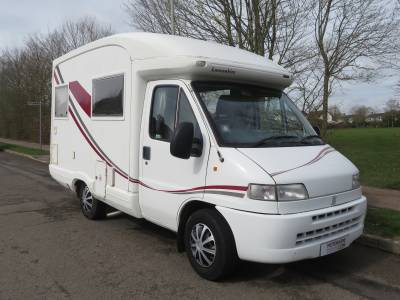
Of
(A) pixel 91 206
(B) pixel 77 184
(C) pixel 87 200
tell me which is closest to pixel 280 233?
(A) pixel 91 206

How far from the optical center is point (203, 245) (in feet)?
15.7

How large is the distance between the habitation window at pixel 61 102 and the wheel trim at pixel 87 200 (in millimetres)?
1462

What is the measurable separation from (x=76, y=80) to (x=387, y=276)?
551 cm

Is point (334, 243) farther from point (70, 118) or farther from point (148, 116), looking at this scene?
point (70, 118)

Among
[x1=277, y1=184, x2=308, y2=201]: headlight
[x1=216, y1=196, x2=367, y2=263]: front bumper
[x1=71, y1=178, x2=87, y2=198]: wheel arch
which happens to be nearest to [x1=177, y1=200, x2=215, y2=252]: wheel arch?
[x1=216, y1=196, x2=367, y2=263]: front bumper

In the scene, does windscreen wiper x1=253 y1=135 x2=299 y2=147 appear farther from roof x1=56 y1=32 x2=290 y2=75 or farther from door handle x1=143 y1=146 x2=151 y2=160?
door handle x1=143 y1=146 x2=151 y2=160

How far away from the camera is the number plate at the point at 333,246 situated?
4.54m

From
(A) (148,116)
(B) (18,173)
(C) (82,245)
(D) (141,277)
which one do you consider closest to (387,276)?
(D) (141,277)

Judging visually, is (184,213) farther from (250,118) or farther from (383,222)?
(383,222)

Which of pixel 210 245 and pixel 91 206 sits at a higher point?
pixel 210 245

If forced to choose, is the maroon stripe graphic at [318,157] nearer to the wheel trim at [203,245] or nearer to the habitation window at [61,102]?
the wheel trim at [203,245]

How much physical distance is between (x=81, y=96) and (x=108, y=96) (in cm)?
109

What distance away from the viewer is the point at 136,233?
6.63 metres

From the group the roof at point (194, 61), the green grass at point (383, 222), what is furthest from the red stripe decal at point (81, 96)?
the green grass at point (383, 222)
